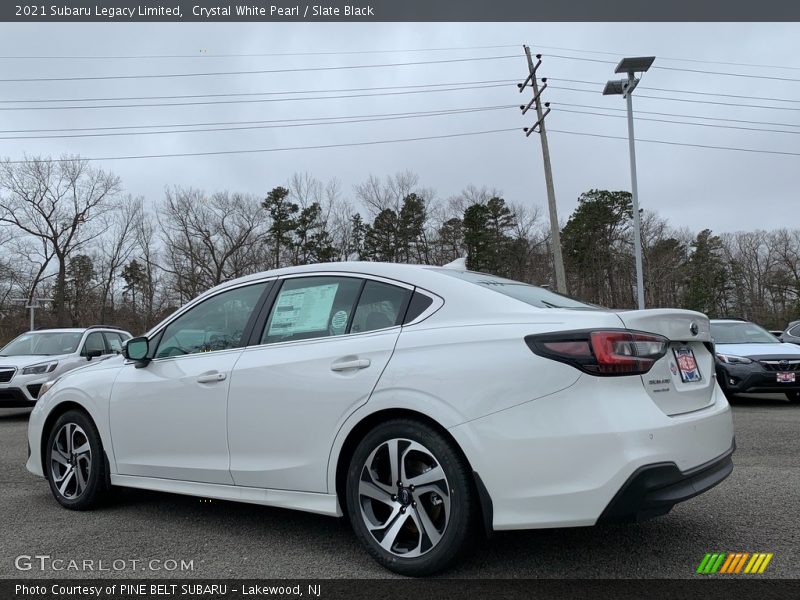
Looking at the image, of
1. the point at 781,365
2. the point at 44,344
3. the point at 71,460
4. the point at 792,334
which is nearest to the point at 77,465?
the point at 71,460

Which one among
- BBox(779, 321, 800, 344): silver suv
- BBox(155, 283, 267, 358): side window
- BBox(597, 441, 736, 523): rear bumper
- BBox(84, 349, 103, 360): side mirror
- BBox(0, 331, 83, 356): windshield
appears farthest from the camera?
BBox(779, 321, 800, 344): silver suv

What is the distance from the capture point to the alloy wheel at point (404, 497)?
9.80 feet

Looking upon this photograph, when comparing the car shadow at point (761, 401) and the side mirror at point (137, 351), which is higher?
A: the side mirror at point (137, 351)

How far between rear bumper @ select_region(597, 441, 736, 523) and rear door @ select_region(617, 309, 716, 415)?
0.29 m

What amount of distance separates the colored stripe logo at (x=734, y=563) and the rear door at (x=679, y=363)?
812 millimetres

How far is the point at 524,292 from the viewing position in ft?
11.6

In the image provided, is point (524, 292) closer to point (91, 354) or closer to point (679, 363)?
point (679, 363)

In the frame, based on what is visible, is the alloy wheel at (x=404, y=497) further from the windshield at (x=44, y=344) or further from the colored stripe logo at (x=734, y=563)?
the windshield at (x=44, y=344)

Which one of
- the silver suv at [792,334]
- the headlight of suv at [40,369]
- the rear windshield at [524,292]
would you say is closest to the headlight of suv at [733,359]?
the silver suv at [792,334]

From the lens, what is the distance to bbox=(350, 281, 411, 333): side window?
338 cm

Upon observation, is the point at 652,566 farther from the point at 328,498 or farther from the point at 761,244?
the point at 761,244

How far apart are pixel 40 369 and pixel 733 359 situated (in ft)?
38.6

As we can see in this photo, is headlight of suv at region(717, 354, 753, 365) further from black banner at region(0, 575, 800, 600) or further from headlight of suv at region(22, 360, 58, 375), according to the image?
headlight of suv at region(22, 360, 58, 375)

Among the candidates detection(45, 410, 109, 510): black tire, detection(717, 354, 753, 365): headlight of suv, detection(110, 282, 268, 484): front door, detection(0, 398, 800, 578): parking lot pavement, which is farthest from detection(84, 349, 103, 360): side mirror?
detection(717, 354, 753, 365): headlight of suv
